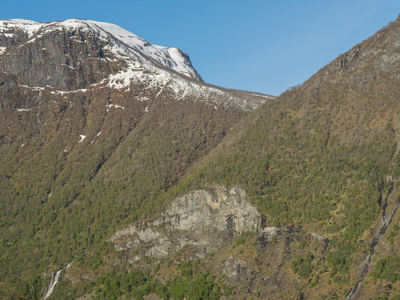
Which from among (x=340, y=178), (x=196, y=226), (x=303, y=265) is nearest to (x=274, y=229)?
(x=303, y=265)

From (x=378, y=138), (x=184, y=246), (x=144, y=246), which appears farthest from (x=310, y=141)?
(x=144, y=246)

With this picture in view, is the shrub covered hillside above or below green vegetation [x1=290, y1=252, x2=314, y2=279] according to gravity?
above

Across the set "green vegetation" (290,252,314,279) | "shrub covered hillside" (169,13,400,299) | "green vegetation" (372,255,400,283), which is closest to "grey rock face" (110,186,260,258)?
"shrub covered hillside" (169,13,400,299)

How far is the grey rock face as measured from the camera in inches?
6850

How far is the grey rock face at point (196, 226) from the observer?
17400cm

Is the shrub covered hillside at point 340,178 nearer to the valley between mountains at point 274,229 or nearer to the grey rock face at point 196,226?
the valley between mountains at point 274,229

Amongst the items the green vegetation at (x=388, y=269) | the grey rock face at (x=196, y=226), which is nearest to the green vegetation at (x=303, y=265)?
the green vegetation at (x=388, y=269)

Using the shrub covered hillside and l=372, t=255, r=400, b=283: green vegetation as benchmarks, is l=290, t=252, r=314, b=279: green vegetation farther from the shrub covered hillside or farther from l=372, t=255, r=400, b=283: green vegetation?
l=372, t=255, r=400, b=283: green vegetation

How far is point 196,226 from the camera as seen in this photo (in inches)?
7190

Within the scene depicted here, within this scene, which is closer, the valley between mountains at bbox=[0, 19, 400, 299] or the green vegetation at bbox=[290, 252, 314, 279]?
the valley between mountains at bbox=[0, 19, 400, 299]

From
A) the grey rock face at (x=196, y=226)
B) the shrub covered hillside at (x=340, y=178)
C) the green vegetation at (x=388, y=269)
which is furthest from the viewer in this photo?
the grey rock face at (x=196, y=226)

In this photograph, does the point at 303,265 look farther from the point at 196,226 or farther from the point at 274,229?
the point at 196,226

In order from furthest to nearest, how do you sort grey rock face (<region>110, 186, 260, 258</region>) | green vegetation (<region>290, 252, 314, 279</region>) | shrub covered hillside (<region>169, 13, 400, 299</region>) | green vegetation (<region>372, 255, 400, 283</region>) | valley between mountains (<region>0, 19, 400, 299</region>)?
grey rock face (<region>110, 186, 260, 258</region>), green vegetation (<region>290, 252, 314, 279</region>), valley between mountains (<region>0, 19, 400, 299</region>), shrub covered hillside (<region>169, 13, 400, 299</region>), green vegetation (<region>372, 255, 400, 283</region>)

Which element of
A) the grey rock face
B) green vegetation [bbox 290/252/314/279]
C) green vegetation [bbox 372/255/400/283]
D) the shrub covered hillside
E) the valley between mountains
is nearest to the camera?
green vegetation [bbox 372/255/400/283]
